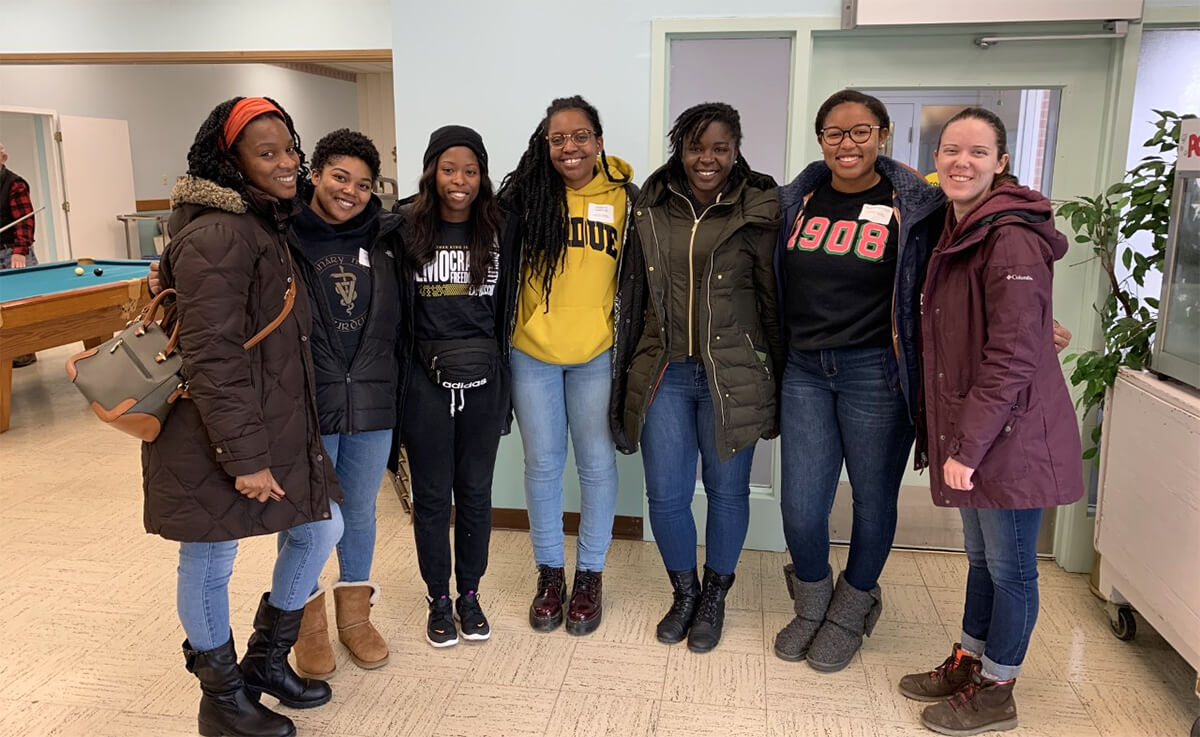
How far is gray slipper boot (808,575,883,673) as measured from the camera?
7.84 ft

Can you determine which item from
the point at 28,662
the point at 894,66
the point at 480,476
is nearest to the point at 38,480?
the point at 28,662

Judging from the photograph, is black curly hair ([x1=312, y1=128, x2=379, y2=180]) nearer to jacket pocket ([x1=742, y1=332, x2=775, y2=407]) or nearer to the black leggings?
the black leggings

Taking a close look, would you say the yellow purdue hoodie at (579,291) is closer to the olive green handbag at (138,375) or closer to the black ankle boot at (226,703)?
the olive green handbag at (138,375)

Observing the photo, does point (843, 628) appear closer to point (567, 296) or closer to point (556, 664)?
point (556, 664)

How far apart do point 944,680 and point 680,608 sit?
761 millimetres

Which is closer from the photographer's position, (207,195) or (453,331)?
(207,195)

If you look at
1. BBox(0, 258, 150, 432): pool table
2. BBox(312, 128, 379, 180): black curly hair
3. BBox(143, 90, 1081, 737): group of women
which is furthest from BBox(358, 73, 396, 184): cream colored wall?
BBox(312, 128, 379, 180): black curly hair

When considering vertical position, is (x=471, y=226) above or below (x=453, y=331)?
above

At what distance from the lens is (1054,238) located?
1863 millimetres

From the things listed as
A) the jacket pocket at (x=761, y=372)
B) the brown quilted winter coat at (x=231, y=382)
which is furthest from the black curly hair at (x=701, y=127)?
the brown quilted winter coat at (x=231, y=382)

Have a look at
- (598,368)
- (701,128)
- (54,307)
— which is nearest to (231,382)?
(598,368)

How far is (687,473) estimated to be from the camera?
8.14ft

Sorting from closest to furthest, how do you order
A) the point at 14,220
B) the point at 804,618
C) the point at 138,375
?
the point at 138,375 < the point at 804,618 < the point at 14,220

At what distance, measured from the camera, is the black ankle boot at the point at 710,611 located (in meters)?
2.51
